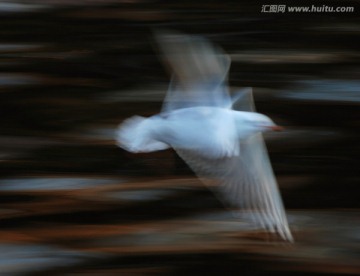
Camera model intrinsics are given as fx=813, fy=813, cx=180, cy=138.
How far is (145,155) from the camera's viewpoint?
56.5 inches

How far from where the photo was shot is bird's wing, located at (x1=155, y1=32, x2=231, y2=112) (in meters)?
1.44

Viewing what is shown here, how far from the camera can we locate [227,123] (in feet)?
4.55

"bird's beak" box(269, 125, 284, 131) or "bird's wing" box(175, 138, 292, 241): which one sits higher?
"bird's beak" box(269, 125, 284, 131)

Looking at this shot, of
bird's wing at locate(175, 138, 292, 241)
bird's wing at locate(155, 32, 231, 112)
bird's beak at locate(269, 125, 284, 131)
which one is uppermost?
bird's wing at locate(155, 32, 231, 112)

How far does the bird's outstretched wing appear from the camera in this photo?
136 cm

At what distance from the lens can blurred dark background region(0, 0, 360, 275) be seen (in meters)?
1.30

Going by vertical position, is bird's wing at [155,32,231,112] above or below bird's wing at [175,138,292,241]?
above

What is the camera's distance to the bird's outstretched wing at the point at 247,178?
1361 millimetres

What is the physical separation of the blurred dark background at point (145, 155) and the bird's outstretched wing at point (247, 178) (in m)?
0.02

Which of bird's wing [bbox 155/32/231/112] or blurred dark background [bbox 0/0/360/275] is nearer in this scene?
blurred dark background [bbox 0/0/360/275]

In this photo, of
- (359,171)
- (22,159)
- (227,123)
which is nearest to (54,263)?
(22,159)

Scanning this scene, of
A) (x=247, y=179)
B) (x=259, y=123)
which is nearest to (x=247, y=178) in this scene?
(x=247, y=179)

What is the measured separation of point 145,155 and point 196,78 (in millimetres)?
165

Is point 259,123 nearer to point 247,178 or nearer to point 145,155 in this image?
point 247,178
